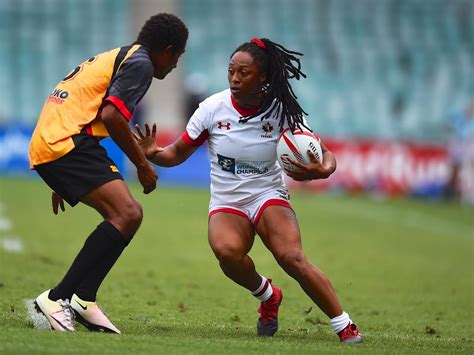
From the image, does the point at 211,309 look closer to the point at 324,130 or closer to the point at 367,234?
the point at 367,234

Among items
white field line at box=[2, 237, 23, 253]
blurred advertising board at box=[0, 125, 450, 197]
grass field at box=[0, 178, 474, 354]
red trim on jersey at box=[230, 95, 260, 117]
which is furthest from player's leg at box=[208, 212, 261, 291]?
blurred advertising board at box=[0, 125, 450, 197]

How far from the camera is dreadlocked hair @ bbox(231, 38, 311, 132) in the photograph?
748 centimetres

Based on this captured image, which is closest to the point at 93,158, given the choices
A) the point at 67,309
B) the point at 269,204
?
the point at 67,309

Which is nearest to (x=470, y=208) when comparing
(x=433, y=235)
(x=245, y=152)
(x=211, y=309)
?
(x=433, y=235)

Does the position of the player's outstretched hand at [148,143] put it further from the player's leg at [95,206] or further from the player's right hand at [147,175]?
the player's leg at [95,206]

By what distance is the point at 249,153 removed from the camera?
24.7 ft

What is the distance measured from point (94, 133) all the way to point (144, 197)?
49.7 ft

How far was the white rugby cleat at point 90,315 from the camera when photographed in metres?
6.96

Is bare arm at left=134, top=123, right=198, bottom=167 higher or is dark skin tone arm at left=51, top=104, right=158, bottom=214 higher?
dark skin tone arm at left=51, top=104, right=158, bottom=214

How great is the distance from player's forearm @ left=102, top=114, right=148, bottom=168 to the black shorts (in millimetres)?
182

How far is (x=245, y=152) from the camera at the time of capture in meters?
7.53

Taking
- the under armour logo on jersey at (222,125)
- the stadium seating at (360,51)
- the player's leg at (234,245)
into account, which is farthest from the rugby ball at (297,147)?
the stadium seating at (360,51)

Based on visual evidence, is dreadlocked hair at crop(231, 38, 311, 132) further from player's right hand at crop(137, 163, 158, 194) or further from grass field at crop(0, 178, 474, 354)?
grass field at crop(0, 178, 474, 354)

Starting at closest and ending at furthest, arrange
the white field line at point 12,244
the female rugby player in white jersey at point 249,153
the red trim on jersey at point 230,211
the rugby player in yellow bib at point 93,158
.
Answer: the rugby player in yellow bib at point 93,158 → the female rugby player in white jersey at point 249,153 → the red trim on jersey at point 230,211 → the white field line at point 12,244
